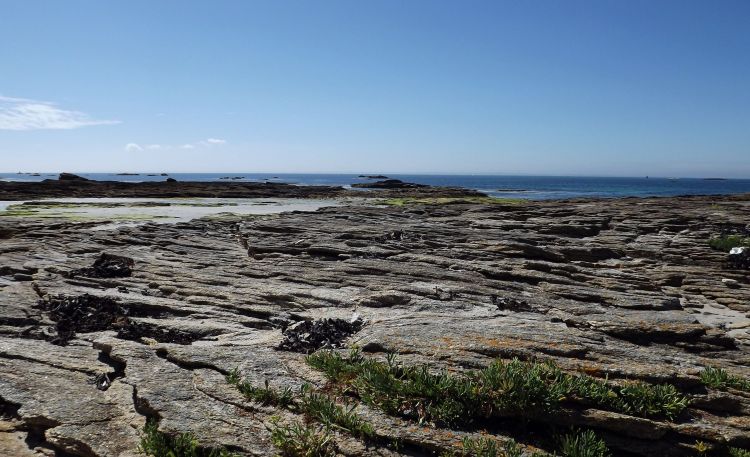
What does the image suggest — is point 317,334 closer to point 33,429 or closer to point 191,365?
point 191,365

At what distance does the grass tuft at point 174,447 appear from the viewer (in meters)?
7.57

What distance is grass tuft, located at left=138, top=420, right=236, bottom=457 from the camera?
7.57m

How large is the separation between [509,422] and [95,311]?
1294 cm

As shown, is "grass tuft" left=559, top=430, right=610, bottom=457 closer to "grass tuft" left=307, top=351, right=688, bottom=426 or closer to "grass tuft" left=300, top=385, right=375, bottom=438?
"grass tuft" left=307, top=351, right=688, bottom=426

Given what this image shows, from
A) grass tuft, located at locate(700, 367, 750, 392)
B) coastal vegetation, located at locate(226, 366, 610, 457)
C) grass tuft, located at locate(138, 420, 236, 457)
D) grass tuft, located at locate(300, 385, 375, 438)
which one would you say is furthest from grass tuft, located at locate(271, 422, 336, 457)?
grass tuft, located at locate(700, 367, 750, 392)

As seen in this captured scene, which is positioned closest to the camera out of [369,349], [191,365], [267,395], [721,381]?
[267,395]

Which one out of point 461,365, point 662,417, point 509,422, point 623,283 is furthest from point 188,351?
point 623,283

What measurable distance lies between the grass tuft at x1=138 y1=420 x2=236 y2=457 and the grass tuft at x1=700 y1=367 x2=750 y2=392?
9535 mm

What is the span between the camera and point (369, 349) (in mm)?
11531

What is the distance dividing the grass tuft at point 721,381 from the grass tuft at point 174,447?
31.3 ft

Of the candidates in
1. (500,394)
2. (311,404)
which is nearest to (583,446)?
(500,394)

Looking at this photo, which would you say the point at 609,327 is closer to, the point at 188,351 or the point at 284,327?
the point at 284,327

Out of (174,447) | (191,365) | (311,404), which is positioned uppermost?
(311,404)

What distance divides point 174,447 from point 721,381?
422 inches
